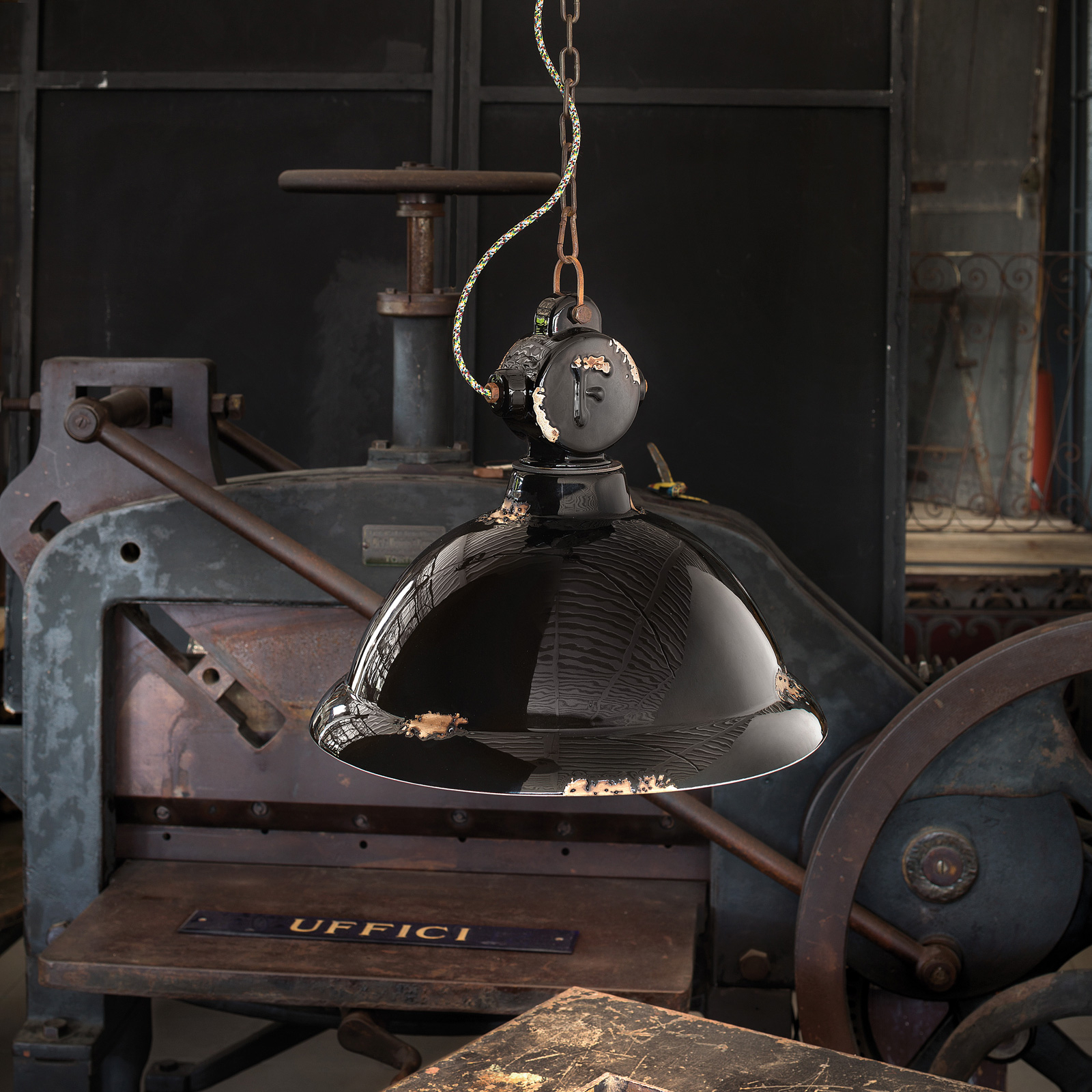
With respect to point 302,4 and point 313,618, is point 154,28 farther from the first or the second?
point 313,618

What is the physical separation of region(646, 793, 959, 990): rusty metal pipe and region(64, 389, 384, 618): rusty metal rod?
0.49 meters

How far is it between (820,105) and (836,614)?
1.61 meters

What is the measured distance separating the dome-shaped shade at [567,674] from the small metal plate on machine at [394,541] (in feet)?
3.00

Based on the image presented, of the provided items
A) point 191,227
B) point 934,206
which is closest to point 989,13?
point 934,206

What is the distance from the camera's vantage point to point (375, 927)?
169 cm

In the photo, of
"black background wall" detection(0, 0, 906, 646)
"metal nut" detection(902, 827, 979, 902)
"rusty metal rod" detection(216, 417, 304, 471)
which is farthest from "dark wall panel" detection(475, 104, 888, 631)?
"metal nut" detection(902, 827, 979, 902)

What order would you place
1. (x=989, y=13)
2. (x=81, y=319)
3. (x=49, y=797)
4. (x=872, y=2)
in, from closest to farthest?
(x=49, y=797) < (x=872, y=2) < (x=81, y=319) < (x=989, y=13)

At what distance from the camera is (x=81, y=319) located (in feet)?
10.5

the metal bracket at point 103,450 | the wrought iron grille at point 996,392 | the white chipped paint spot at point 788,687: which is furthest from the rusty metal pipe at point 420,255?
the wrought iron grille at point 996,392

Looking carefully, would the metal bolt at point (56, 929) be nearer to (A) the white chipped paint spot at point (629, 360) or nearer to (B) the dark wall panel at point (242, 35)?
(A) the white chipped paint spot at point (629, 360)

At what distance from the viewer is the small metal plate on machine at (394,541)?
5.82ft

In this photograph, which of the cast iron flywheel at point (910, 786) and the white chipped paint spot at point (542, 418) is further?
the cast iron flywheel at point (910, 786)

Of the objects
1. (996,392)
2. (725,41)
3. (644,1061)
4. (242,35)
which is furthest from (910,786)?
(996,392)

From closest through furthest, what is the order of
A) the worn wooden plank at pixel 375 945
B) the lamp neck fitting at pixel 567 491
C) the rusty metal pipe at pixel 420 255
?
the lamp neck fitting at pixel 567 491, the worn wooden plank at pixel 375 945, the rusty metal pipe at pixel 420 255
